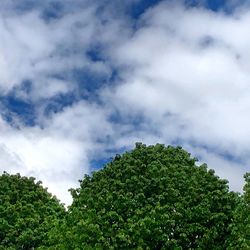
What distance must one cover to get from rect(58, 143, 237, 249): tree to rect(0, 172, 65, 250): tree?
3.26m

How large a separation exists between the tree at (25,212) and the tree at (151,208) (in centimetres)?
326

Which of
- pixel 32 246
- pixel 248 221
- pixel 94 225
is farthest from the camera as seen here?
pixel 32 246

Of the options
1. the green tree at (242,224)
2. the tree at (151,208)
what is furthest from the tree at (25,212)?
the green tree at (242,224)

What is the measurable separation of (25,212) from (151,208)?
39.6ft

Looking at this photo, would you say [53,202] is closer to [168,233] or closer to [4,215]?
[4,215]

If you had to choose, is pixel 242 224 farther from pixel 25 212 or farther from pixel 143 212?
pixel 25 212

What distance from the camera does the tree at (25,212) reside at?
4902cm

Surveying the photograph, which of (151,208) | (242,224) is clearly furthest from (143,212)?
(242,224)

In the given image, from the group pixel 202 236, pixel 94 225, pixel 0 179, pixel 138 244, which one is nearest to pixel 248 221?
pixel 202 236

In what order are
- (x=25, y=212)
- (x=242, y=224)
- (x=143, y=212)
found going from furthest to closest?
(x=25, y=212), (x=143, y=212), (x=242, y=224)

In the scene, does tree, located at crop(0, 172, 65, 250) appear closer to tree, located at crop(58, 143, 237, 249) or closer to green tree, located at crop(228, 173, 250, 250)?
tree, located at crop(58, 143, 237, 249)

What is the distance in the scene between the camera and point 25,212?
167 ft

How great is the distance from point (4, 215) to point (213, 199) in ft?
55.3

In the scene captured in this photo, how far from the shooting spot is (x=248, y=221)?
41.2 meters
